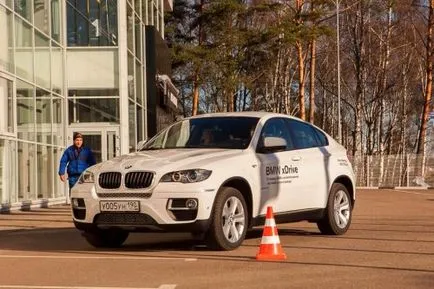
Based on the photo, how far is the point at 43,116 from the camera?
71.8ft

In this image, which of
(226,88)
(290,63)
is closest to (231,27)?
(226,88)

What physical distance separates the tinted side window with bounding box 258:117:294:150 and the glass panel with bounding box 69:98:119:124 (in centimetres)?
1427

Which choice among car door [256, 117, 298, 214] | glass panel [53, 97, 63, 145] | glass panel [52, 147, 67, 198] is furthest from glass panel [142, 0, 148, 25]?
car door [256, 117, 298, 214]

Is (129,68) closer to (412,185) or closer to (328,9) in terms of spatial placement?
(412,185)

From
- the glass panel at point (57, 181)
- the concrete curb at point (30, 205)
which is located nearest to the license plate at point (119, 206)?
the concrete curb at point (30, 205)

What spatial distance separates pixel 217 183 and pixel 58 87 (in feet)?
49.9

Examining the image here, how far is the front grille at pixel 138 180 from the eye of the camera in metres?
8.87

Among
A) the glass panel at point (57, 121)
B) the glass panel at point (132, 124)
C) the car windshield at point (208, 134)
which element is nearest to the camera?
the car windshield at point (208, 134)

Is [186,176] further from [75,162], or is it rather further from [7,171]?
[7,171]

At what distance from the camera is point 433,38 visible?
4634 cm

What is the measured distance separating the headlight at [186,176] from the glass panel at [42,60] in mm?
13367

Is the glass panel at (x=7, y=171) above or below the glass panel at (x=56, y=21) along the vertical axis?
below

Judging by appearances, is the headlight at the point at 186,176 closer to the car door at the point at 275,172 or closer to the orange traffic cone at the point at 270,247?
the orange traffic cone at the point at 270,247

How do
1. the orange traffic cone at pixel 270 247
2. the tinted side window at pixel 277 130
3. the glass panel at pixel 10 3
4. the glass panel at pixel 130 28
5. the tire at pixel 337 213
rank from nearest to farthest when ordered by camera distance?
the orange traffic cone at pixel 270 247, the tinted side window at pixel 277 130, the tire at pixel 337 213, the glass panel at pixel 10 3, the glass panel at pixel 130 28
